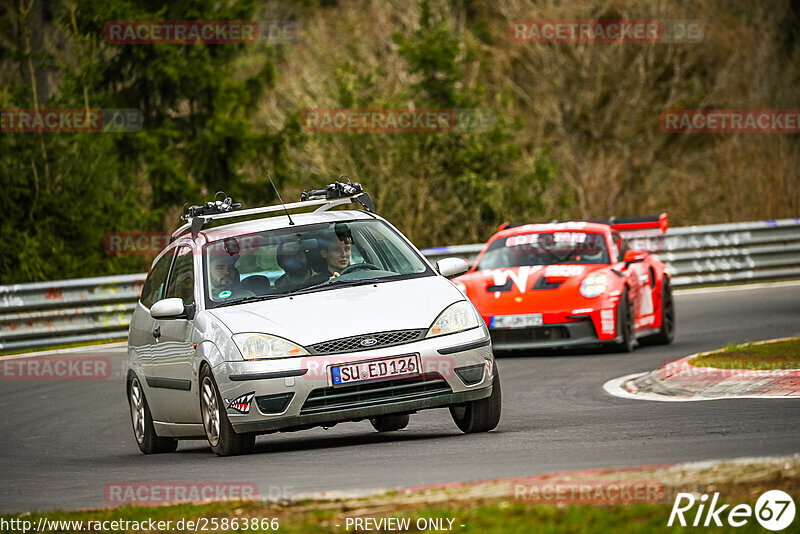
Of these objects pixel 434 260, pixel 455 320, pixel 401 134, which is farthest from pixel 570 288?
pixel 401 134

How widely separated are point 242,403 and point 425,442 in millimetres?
1208

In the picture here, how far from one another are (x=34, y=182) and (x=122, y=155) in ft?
25.6

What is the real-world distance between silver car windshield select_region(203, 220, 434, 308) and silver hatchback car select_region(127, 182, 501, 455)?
0.01 metres

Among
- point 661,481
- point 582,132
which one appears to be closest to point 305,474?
point 661,481

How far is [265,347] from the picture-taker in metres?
8.85

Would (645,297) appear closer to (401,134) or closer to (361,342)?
(361,342)

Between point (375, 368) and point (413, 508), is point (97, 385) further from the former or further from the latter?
point (413, 508)

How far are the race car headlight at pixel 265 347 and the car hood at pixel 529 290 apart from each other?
698 cm

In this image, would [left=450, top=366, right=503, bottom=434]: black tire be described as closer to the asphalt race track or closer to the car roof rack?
the asphalt race track

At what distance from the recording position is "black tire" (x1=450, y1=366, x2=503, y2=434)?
30.8 feet

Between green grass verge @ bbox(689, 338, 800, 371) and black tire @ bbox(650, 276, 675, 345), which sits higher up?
green grass verge @ bbox(689, 338, 800, 371)

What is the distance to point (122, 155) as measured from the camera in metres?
31.9

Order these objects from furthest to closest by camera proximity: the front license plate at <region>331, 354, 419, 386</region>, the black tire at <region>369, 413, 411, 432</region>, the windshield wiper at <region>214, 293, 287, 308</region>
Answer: the black tire at <region>369, 413, 411, 432</region>
the windshield wiper at <region>214, 293, 287, 308</region>
the front license plate at <region>331, 354, 419, 386</region>

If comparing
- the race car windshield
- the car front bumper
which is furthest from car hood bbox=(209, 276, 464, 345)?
the race car windshield
